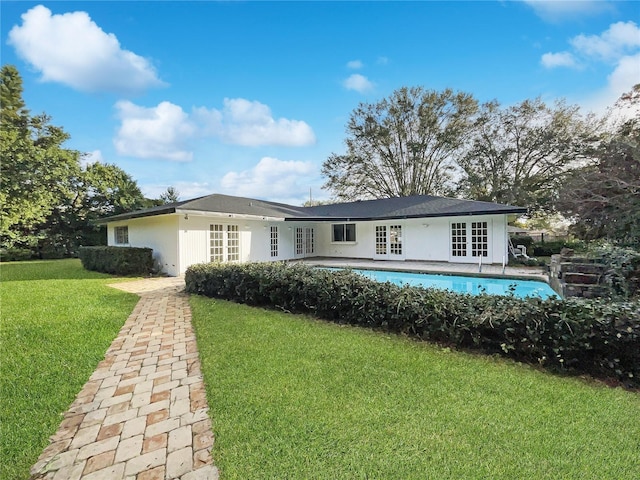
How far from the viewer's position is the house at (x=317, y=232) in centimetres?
1231

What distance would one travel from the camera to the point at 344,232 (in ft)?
60.6

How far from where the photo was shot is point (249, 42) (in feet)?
33.9

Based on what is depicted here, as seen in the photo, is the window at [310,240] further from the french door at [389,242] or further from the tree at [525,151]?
the tree at [525,151]

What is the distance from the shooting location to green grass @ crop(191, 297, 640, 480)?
83.7 inches

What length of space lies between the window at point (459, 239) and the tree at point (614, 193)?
4666mm

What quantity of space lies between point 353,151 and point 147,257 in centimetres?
2149

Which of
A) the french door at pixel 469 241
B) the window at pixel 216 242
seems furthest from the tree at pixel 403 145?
the window at pixel 216 242

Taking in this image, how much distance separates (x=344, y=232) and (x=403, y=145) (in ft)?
44.2

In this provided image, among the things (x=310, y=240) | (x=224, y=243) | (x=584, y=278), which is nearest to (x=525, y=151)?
(x=310, y=240)

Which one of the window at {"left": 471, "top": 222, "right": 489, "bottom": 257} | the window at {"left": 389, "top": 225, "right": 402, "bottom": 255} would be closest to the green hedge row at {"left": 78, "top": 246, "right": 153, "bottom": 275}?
the window at {"left": 389, "top": 225, "right": 402, "bottom": 255}

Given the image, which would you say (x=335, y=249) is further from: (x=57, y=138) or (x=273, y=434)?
(x=57, y=138)

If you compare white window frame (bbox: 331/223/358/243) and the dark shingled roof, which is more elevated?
the dark shingled roof

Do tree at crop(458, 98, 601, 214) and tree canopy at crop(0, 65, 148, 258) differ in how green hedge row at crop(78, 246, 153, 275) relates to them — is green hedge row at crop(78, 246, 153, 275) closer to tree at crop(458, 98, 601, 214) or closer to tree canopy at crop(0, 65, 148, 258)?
tree canopy at crop(0, 65, 148, 258)

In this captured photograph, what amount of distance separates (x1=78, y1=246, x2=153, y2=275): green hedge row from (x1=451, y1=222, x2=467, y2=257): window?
1373 cm
